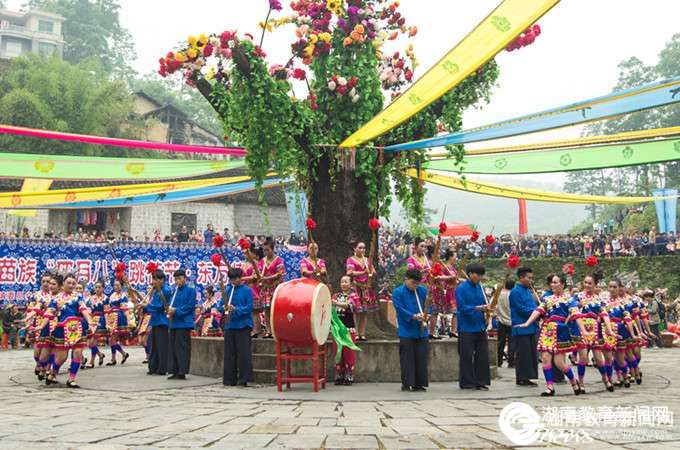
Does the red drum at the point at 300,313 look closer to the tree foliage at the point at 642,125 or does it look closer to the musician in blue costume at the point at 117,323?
the musician in blue costume at the point at 117,323

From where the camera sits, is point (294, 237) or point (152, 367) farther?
point (294, 237)

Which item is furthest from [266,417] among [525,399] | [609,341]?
[609,341]

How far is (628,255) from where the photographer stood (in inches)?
1036

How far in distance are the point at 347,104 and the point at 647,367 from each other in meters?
7.96

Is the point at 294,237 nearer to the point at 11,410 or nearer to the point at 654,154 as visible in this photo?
the point at 654,154

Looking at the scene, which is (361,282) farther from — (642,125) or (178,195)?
(642,125)

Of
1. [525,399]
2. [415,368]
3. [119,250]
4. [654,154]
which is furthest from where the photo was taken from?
[119,250]

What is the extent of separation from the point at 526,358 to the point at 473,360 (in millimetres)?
813

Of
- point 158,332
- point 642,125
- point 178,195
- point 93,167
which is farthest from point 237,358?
point 642,125

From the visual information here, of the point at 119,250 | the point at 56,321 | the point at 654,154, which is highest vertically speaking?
the point at 654,154

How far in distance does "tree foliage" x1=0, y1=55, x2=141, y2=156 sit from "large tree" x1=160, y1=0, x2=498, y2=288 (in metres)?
24.5

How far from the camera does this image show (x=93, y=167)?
1280 centimetres

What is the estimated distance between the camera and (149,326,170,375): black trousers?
35.9 ft


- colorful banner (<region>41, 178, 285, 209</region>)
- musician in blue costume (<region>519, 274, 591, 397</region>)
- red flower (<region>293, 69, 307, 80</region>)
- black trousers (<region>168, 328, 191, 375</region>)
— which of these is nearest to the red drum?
black trousers (<region>168, 328, 191, 375</region>)
